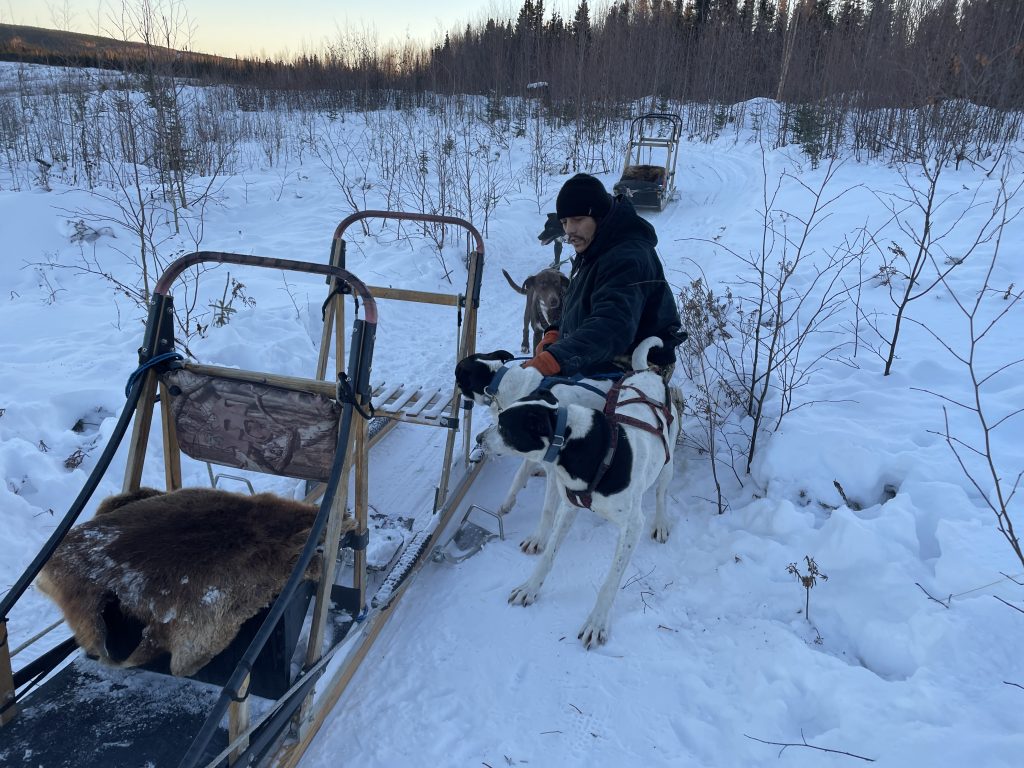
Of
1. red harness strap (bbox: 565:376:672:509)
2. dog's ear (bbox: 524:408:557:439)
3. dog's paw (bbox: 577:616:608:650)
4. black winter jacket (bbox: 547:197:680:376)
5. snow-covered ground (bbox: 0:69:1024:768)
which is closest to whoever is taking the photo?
snow-covered ground (bbox: 0:69:1024:768)

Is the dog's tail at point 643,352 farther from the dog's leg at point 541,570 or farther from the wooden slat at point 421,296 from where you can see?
the wooden slat at point 421,296

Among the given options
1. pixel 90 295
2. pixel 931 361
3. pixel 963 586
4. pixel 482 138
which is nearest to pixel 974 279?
pixel 931 361

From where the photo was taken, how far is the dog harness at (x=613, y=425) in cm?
219

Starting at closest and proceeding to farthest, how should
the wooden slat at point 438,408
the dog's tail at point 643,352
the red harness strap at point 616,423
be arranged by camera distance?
the red harness strap at point 616,423
the dog's tail at point 643,352
the wooden slat at point 438,408

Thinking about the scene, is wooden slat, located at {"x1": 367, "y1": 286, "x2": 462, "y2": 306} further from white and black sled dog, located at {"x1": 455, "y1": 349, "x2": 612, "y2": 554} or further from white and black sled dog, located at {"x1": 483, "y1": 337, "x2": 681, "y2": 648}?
white and black sled dog, located at {"x1": 483, "y1": 337, "x2": 681, "y2": 648}

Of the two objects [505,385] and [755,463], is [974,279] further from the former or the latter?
[505,385]

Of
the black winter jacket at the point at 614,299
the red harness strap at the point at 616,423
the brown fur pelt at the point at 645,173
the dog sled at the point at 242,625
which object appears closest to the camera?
the dog sled at the point at 242,625

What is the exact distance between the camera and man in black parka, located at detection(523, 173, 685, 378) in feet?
8.94

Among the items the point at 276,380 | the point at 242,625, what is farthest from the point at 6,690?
the point at 276,380

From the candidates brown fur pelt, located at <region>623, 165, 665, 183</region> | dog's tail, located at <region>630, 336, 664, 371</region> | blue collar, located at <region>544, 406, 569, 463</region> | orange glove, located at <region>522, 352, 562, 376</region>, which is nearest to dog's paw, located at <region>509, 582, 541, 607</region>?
blue collar, located at <region>544, 406, 569, 463</region>

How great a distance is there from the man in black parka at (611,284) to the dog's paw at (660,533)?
2.75 ft

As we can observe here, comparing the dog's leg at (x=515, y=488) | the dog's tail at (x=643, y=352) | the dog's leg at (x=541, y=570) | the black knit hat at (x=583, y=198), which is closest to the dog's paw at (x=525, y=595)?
the dog's leg at (x=541, y=570)

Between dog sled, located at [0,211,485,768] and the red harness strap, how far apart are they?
0.85m

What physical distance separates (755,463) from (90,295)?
659 cm
